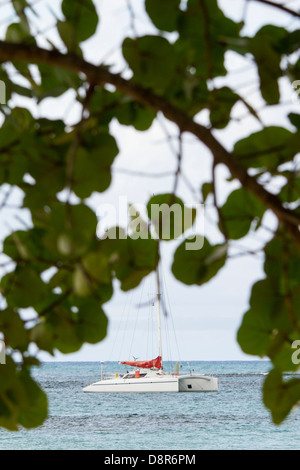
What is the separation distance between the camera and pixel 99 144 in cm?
17

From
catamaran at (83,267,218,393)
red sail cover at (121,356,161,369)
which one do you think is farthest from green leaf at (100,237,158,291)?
red sail cover at (121,356,161,369)

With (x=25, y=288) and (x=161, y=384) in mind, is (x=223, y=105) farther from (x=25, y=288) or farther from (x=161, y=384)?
(x=161, y=384)

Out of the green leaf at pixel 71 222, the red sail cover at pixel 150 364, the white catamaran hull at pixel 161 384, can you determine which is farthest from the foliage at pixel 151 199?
the red sail cover at pixel 150 364

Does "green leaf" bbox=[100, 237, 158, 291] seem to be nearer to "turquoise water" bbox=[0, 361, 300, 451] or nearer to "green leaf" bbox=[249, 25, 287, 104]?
"green leaf" bbox=[249, 25, 287, 104]

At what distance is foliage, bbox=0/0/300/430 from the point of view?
153mm

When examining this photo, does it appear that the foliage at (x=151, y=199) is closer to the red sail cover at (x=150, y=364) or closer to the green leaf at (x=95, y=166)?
the green leaf at (x=95, y=166)

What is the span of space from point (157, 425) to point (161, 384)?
2.96 metres

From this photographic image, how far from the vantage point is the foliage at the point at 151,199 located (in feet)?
0.50

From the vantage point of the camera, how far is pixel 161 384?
13398 millimetres

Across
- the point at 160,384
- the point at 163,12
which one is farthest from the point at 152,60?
the point at 160,384
